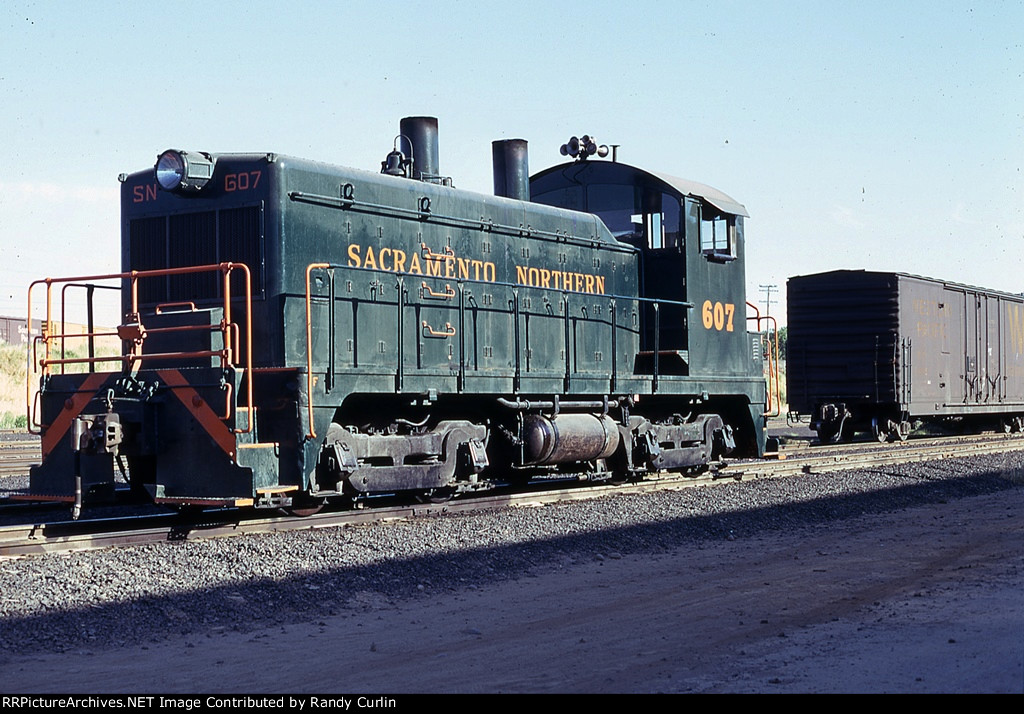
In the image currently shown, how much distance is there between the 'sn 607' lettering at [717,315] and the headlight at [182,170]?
593 cm

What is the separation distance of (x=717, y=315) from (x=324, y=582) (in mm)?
7437

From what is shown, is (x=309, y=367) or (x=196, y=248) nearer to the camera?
(x=309, y=367)

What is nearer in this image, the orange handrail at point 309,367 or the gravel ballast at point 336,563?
the gravel ballast at point 336,563

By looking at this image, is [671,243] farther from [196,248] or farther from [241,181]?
[196,248]

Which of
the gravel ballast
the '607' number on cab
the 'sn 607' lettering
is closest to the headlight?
the '607' number on cab

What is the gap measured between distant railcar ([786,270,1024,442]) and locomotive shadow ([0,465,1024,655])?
1057 cm

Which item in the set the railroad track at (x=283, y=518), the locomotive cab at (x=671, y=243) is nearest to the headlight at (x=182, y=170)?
the railroad track at (x=283, y=518)

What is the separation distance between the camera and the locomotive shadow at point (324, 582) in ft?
19.5

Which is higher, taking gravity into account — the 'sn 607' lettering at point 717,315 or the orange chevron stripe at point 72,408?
the 'sn 607' lettering at point 717,315

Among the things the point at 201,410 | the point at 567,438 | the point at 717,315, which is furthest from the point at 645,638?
the point at 717,315

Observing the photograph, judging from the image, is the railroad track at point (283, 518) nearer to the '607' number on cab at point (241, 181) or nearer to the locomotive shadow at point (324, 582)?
the locomotive shadow at point (324, 582)

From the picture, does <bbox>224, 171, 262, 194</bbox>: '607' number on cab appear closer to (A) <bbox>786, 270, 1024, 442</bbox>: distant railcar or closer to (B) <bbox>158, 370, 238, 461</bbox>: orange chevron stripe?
(B) <bbox>158, 370, 238, 461</bbox>: orange chevron stripe

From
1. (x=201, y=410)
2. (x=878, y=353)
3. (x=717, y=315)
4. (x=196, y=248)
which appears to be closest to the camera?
(x=201, y=410)

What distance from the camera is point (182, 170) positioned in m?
9.38
